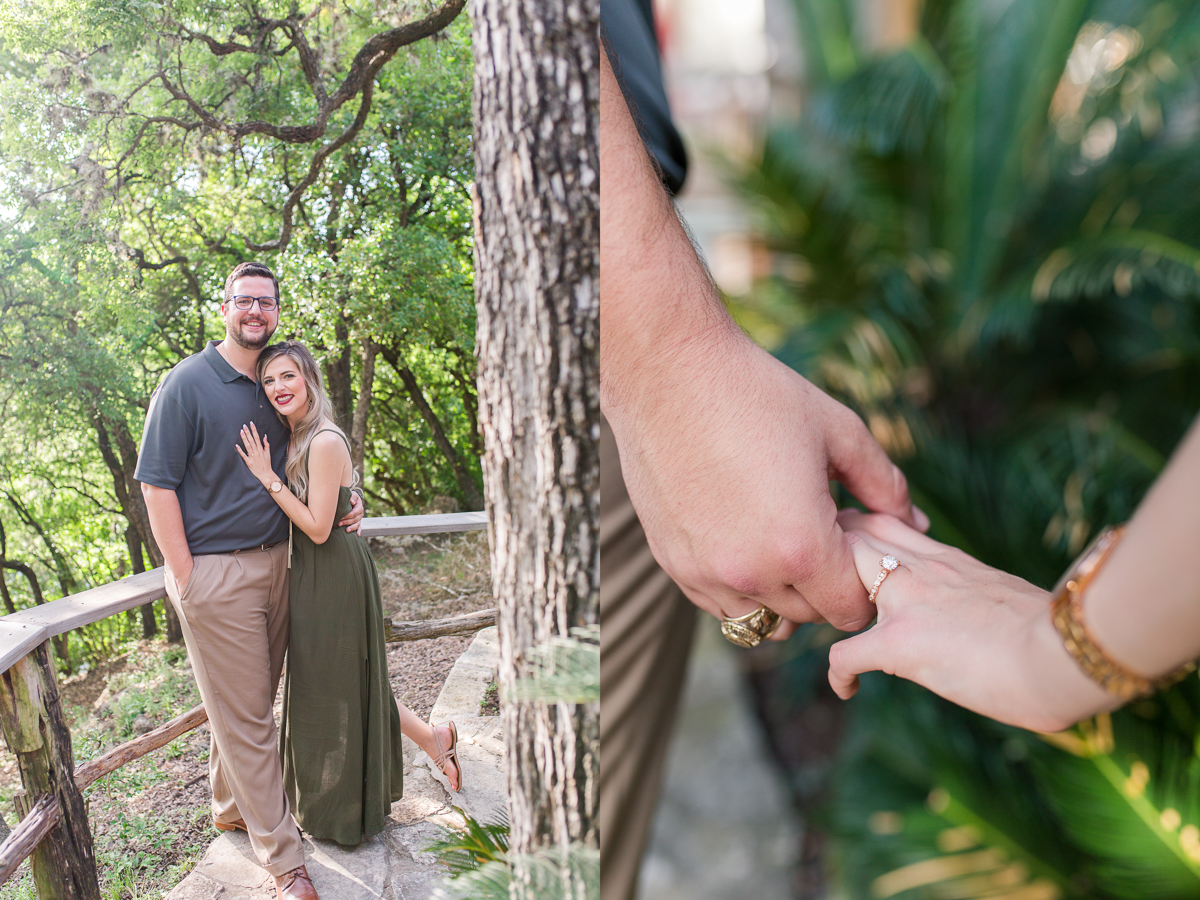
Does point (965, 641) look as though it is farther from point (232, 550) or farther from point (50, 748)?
point (50, 748)

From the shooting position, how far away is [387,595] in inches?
26.0

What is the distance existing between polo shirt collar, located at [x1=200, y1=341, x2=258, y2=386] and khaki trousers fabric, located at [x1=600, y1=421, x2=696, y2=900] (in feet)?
1.03

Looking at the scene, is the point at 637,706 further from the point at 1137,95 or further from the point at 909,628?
the point at 1137,95

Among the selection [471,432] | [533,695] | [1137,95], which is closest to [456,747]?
[533,695]

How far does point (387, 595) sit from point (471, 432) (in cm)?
17

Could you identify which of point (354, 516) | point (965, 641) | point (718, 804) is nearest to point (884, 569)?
point (965, 641)

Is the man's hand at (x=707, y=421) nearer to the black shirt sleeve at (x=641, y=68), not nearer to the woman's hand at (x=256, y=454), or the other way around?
the black shirt sleeve at (x=641, y=68)

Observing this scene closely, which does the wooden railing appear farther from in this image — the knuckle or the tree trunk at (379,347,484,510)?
the knuckle

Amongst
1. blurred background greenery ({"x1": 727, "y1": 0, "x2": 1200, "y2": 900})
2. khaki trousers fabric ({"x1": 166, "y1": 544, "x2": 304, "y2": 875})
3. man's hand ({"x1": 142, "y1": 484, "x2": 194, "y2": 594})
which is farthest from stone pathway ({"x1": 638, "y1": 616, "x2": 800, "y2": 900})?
man's hand ({"x1": 142, "y1": 484, "x2": 194, "y2": 594})

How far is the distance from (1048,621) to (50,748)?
2.40 ft

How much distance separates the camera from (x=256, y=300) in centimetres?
57

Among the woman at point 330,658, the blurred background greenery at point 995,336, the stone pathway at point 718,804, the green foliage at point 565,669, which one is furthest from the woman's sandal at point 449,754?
the blurred background greenery at point 995,336

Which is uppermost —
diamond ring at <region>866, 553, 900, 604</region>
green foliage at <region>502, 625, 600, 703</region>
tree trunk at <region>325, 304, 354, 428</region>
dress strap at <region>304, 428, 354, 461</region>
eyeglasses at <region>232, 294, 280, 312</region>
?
eyeglasses at <region>232, 294, 280, 312</region>

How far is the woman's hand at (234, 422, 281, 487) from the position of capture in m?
0.57
